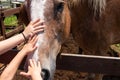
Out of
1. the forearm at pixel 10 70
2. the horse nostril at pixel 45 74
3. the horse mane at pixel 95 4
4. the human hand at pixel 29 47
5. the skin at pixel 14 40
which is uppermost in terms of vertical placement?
the horse mane at pixel 95 4

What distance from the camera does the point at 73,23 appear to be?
4.33 m

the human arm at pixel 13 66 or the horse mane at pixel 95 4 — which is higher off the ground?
the horse mane at pixel 95 4

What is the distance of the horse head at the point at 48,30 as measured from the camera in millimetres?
2658

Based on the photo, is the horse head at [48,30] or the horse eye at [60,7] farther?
the horse eye at [60,7]

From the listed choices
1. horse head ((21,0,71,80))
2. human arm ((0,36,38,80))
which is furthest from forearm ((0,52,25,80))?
horse head ((21,0,71,80))

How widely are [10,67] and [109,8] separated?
2.78m

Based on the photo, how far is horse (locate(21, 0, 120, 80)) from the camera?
2797 millimetres

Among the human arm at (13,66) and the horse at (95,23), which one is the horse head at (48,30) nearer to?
the human arm at (13,66)

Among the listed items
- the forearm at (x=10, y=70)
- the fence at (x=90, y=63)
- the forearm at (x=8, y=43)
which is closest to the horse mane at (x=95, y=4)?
the fence at (x=90, y=63)

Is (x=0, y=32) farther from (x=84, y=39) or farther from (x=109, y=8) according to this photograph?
(x=109, y=8)

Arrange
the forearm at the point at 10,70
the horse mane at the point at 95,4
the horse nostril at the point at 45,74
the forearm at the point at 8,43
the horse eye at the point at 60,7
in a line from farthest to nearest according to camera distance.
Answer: the horse mane at the point at 95,4, the horse eye at the point at 60,7, the horse nostril at the point at 45,74, the forearm at the point at 8,43, the forearm at the point at 10,70

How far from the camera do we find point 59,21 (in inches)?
126

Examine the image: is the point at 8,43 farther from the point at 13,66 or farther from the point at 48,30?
the point at 48,30

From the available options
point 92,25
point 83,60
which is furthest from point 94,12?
point 83,60
